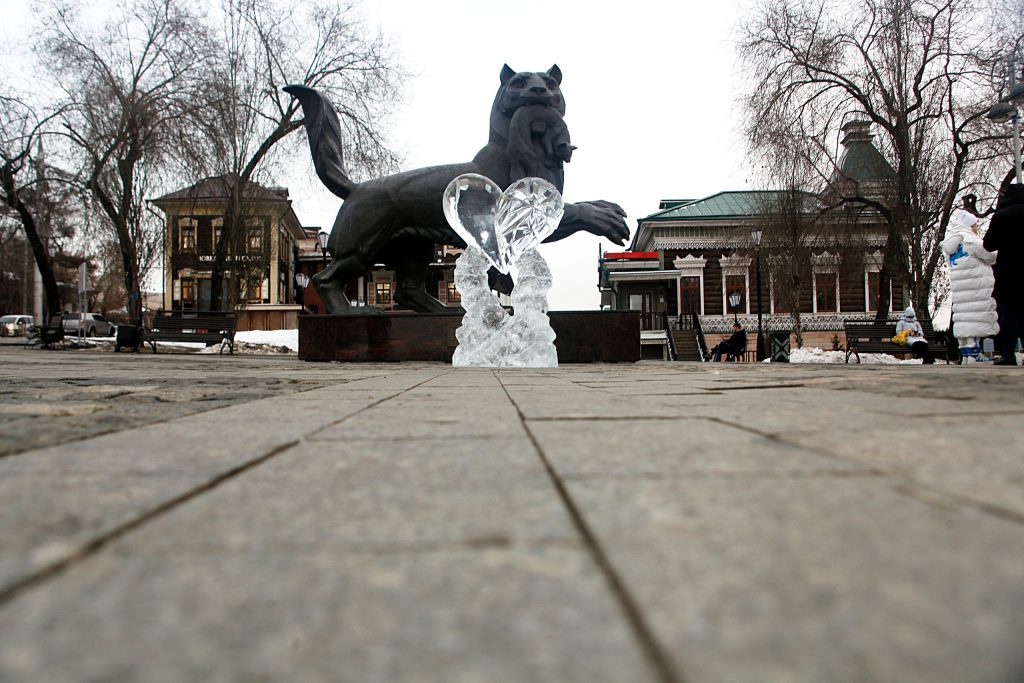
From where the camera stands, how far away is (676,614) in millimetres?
467

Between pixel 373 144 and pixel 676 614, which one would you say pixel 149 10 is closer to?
pixel 373 144

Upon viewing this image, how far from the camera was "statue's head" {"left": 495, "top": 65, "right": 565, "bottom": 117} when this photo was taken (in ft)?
25.0

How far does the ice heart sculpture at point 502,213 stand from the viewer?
6.37 metres

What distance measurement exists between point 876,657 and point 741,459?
69cm

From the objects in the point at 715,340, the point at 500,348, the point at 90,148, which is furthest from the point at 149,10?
the point at 715,340

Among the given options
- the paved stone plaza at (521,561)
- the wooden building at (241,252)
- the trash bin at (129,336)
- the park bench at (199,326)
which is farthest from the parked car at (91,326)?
the paved stone plaza at (521,561)

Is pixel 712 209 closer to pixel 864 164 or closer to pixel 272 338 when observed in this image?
pixel 864 164

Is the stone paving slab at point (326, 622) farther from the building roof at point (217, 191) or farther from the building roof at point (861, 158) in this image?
the building roof at point (861, 158)

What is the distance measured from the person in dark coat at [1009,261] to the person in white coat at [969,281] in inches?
113

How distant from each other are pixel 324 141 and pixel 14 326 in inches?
1610

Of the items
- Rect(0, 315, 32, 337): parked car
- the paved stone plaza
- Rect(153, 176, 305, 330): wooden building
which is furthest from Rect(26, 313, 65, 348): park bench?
Rect(0, 315, 32, 337): parked car

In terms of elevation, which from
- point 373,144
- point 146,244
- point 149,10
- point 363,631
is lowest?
point 363,631

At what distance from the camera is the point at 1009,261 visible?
6.75 meters

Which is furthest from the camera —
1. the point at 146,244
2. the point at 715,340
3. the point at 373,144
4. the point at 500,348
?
the point at 715,340
